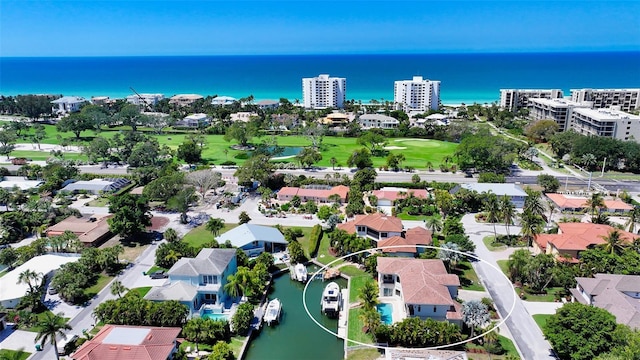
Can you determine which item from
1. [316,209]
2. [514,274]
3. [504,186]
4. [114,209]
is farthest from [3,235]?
[504,186]

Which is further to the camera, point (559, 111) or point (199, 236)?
point (559, 111)

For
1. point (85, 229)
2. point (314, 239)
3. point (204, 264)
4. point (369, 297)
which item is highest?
point (204, 264)

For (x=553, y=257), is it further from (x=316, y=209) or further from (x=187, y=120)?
(x=187, y=120)

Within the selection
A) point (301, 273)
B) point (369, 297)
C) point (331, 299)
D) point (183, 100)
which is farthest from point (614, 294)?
point (183, 100)

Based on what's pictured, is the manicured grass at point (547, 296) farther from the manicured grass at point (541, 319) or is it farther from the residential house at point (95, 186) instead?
the residential house at point (95, 186)

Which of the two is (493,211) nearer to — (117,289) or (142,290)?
(142,290)

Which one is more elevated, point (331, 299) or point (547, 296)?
point (331, 299)
